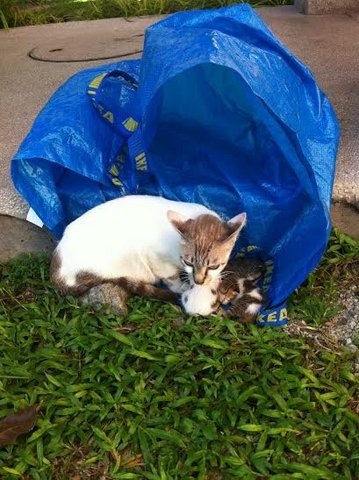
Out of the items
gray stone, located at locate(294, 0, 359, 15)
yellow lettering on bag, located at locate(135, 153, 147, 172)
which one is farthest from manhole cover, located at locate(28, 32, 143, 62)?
yellow lettering on bag, located at locate(135, 153, 147, 172)

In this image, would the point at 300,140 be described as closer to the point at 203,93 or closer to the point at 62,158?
the point at 203,93

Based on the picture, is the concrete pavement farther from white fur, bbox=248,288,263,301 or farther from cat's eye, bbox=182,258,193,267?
cat's eye, bbox=182,258,193,267

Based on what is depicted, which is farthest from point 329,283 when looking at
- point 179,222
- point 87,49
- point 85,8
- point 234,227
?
point 85,8

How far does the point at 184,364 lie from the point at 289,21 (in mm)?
4231

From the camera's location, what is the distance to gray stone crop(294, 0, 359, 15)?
577 cm

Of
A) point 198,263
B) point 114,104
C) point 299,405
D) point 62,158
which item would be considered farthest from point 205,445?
point 114,104

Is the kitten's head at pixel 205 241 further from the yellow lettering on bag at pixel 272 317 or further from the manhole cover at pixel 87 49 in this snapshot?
the manhole cover at pixel 87 49

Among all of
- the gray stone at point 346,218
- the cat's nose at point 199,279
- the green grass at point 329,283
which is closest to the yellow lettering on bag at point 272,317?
the green grass at point 329,283

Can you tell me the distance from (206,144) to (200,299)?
3.20ft

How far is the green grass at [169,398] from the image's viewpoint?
7.39 feet

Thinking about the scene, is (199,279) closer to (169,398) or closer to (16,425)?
(169,398)

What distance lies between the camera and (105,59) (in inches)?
204

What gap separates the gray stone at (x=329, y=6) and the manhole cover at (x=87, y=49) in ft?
5.59

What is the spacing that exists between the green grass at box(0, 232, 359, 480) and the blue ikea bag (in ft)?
1.10
